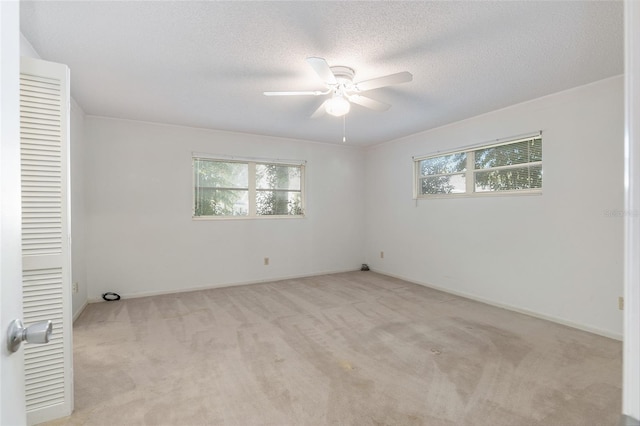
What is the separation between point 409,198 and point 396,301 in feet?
5.92

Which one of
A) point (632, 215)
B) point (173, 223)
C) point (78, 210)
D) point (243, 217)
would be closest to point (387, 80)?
point (632, 215)

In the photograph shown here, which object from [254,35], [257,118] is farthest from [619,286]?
[257,118]

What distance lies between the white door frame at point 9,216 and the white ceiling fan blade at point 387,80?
1969mm

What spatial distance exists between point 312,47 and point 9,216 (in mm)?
2025

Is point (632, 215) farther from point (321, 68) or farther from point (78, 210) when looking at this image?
point (78, 210)

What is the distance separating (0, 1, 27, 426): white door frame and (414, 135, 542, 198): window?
4114 mm

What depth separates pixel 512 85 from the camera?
2.91 metres

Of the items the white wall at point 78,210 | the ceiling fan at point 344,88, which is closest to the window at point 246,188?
the white wall at point 78,210

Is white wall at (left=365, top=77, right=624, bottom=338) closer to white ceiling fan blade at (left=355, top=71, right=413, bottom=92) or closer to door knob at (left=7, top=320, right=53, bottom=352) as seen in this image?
white ceiling fan blade at (left=355, top=71, right=413, bottom=92)

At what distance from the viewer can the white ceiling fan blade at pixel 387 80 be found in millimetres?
2123

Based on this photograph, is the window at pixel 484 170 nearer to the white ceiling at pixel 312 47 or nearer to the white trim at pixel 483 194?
the white trim at pixel 483 194

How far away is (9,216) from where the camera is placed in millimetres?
668

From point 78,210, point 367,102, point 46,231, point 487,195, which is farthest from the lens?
point 487,195

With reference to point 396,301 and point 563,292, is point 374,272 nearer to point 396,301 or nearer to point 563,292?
point 396,301
